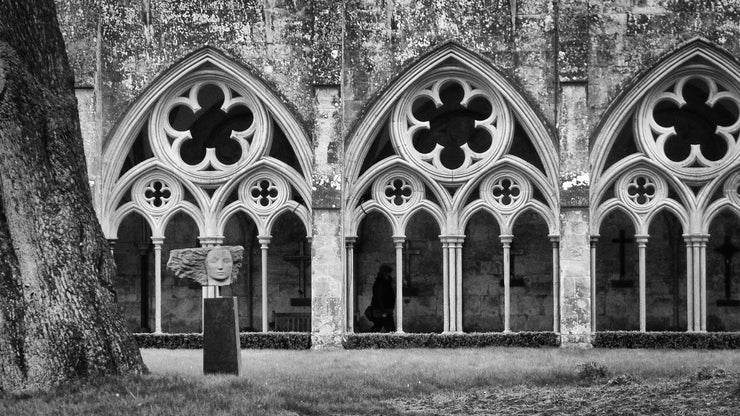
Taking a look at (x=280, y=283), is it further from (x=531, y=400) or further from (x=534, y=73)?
(x=531, y=400)

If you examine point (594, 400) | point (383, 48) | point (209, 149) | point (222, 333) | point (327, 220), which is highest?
point (383, 48)

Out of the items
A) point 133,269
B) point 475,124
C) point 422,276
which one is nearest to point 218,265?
point 475,124

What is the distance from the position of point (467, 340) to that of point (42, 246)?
9528 millimetres

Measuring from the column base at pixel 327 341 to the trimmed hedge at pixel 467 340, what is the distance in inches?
22.6

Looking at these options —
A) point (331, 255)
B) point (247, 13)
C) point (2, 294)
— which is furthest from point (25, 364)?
point (247, 13)

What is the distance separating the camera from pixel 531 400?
1522cm

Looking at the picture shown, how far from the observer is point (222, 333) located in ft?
53.2

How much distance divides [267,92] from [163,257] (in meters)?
5.85

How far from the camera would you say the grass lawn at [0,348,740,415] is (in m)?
13.8

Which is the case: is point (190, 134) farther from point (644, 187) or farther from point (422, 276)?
point (644, 187)

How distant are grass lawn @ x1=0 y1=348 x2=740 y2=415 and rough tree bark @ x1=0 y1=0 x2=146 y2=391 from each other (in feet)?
1.26

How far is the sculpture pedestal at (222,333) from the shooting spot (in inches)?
638

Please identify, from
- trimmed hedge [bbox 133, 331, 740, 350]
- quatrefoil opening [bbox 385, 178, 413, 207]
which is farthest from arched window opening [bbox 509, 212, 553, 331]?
trimmed hedge [bbox 133, 331, 740, 350]

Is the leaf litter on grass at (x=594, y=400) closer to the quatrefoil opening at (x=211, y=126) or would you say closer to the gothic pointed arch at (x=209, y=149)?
the gothic pointed arch at (x=209, y=149)
